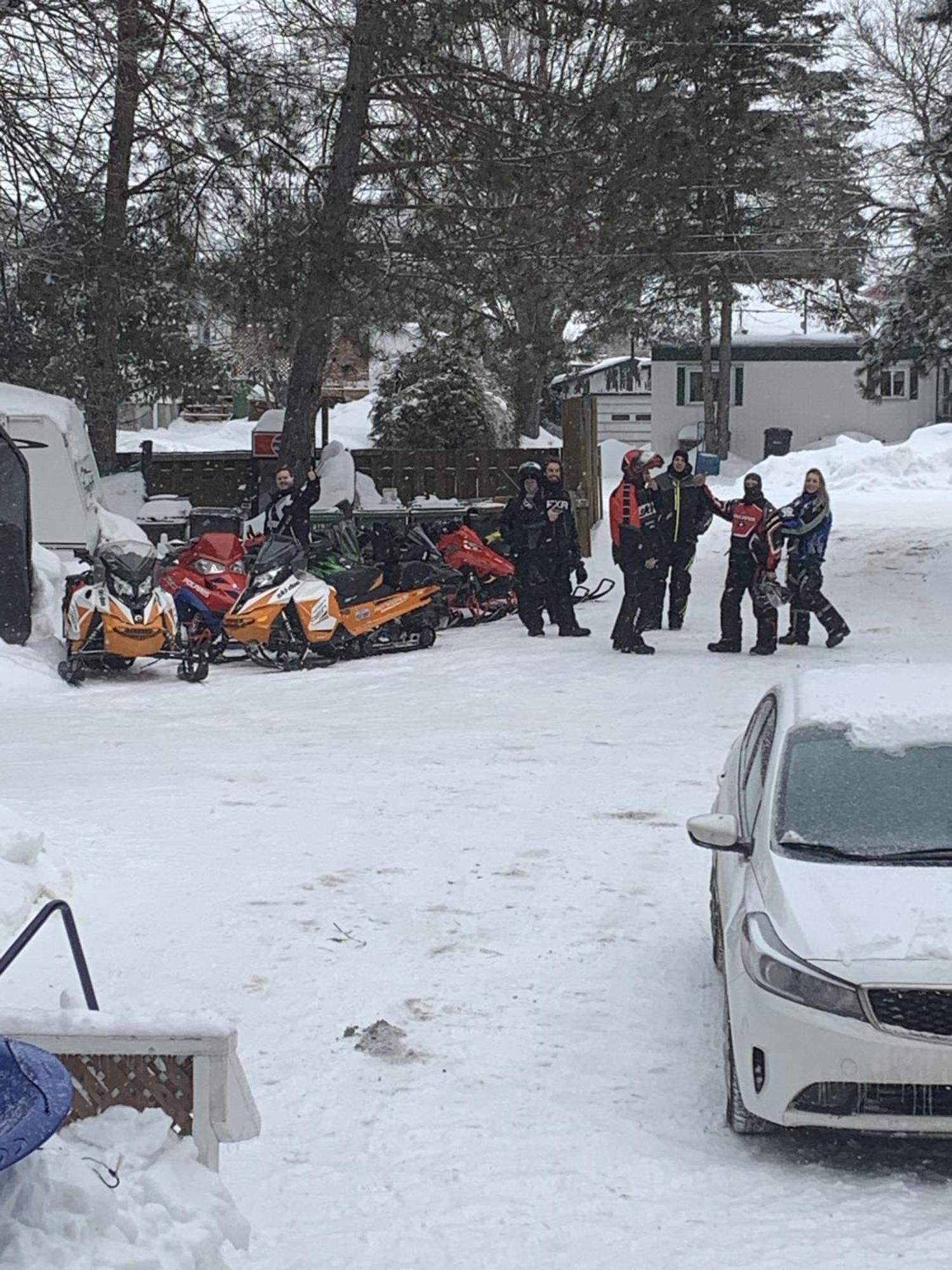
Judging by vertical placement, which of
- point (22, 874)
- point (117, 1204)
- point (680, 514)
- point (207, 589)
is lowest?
point (22, 874)

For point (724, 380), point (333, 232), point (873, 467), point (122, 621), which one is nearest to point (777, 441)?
point (724, 380)

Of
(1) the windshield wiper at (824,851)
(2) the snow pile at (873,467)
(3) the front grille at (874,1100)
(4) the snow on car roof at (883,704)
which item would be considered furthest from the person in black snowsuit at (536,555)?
(2) the snow pile at (873,467)

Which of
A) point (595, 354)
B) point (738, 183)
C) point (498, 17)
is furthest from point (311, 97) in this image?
point (595, 354)

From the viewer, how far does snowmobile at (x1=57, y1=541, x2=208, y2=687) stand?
14.5 metres

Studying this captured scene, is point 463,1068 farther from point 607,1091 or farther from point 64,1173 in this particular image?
point 64,1173

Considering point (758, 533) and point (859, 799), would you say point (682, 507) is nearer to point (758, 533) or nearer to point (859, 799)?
point (758, 533)

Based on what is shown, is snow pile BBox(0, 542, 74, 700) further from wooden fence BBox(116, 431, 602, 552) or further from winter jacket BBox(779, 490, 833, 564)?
wooden fence BBox(116, 431, 602, 552)

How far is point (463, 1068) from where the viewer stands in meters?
6.13

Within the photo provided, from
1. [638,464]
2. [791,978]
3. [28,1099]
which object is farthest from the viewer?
[638,464]

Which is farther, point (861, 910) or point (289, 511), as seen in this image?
point (289, 511)

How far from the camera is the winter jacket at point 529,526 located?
1688 cm

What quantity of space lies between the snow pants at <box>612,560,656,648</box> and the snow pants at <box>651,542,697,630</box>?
0.67 metres

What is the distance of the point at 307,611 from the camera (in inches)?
613

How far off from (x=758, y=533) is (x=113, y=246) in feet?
32.6
